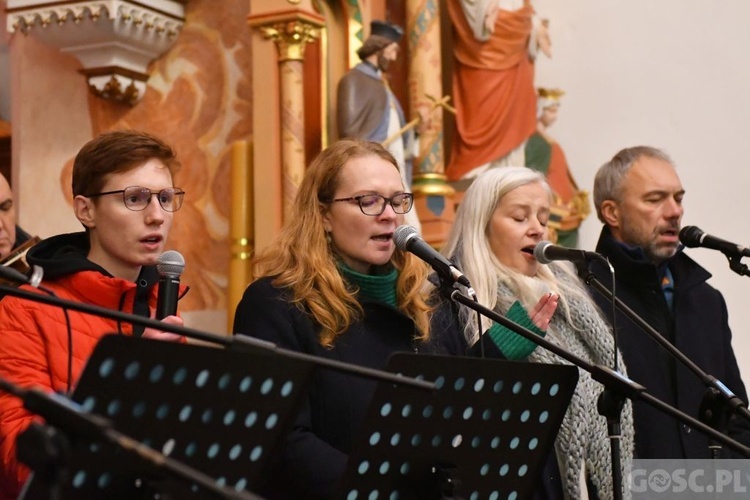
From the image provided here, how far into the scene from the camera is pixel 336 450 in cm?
316

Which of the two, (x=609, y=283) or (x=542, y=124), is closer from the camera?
(x=609, y=283)

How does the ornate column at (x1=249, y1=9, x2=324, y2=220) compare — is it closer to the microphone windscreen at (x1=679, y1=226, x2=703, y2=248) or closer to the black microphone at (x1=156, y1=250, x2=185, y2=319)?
the microphone windscreen at (x1=679, y1=226, x2=703, y2=248)

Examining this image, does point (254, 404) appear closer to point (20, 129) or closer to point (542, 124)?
point (20, 129)

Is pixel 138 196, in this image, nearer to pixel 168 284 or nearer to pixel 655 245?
pixel 168 284

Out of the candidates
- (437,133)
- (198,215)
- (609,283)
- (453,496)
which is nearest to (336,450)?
(453,496)

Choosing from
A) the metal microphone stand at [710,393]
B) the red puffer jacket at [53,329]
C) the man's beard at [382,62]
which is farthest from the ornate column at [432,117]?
the red puffer jacket at [53,329]

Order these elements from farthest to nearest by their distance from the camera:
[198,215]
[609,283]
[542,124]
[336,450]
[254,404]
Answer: [542,124]
[198,215]
[609,283]
[336,450]
[254,404]

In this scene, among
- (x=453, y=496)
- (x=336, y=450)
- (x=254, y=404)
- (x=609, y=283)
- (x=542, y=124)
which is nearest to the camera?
(x=254, y=404)

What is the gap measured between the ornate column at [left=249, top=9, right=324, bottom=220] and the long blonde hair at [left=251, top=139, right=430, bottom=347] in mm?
3043

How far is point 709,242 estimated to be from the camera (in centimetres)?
400

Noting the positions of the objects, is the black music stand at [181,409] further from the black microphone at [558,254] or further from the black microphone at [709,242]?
the black microphone at [709,242]

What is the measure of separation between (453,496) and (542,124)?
680 cm

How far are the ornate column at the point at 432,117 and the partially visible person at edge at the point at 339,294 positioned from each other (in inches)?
149

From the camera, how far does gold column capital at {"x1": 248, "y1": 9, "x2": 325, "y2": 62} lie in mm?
6750
